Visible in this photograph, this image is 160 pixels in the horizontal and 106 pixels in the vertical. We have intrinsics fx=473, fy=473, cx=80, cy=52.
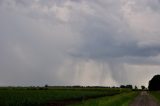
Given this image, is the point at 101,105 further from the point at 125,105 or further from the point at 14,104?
the point at 14,104

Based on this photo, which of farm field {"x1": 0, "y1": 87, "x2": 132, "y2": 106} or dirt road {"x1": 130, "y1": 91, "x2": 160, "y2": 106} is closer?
farm field {"x1": 0, "y1": 87, "x2": 132, "y2": 106}

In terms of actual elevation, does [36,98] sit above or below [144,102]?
above

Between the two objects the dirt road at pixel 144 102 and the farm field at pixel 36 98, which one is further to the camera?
the dirt road at pixel 144 102

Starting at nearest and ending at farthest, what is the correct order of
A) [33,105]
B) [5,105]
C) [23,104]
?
[5,105] < [23,104] < [33,105]

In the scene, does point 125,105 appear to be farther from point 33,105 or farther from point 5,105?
point 5,105

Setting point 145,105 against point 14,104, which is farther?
point 145,105

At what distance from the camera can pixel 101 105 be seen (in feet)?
191

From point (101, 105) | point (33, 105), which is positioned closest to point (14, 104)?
point (33, 105)

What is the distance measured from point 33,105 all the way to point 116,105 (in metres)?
10.4

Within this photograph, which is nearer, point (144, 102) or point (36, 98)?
point (144, 102)

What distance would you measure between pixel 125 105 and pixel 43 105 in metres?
10.1

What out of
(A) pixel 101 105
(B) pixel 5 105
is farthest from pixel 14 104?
(A) pixel 101 105

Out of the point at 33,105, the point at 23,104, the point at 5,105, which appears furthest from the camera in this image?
the point at 33,105

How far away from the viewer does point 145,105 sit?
56.3 metres
